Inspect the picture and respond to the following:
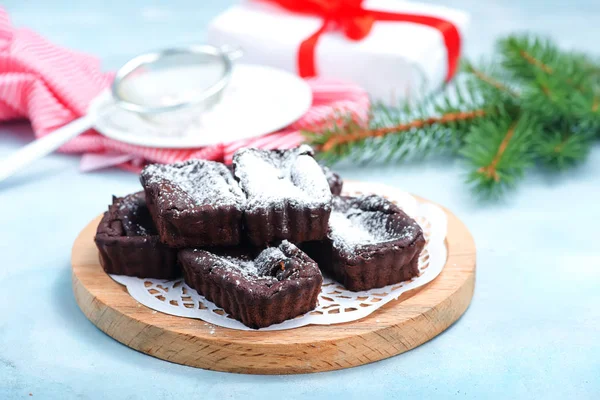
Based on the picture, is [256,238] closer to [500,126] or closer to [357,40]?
[500,126]

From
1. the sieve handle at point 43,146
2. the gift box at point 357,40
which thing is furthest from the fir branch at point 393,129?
the sieve handle at point 43,146

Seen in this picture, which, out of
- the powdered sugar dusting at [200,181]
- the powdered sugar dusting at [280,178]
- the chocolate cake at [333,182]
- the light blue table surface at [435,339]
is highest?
the powdered sugar dusting at [280,178]

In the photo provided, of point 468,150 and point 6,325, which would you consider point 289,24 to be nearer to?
point 468,150

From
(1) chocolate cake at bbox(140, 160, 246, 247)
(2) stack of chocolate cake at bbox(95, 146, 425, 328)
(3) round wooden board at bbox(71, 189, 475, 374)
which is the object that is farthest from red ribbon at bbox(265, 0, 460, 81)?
(3) round wooden board at bbox(71, 189, 475, 374)

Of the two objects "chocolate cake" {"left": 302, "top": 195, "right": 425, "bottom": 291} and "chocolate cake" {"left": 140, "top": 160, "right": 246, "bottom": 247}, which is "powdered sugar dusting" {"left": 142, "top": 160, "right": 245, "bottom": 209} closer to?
"chocolate cake" {"left": 140, "top": 160, "right": 246, "bottom": 247}

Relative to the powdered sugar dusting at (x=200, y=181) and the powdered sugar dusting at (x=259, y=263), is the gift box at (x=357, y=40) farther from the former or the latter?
the powdered sugar dusting at (x=259, y=263)

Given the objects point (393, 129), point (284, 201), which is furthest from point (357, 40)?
point (284, 201)
